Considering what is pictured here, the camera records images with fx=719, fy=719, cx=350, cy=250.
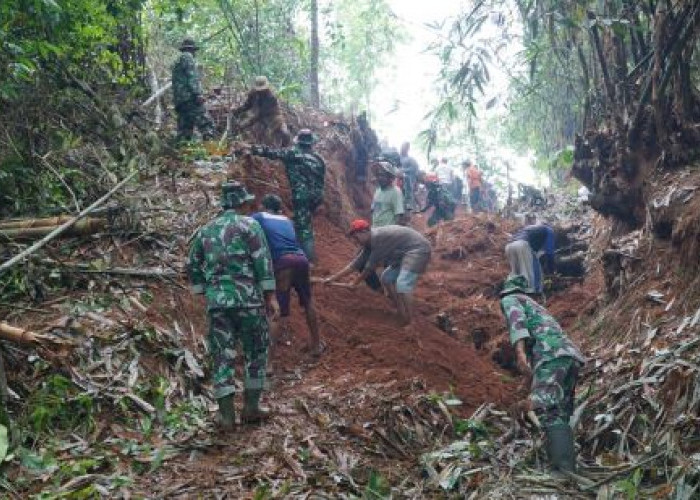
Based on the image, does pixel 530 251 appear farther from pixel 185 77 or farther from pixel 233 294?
pixel 185 77

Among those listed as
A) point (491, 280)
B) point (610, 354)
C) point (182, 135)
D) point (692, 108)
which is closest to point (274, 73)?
point (182, 135)

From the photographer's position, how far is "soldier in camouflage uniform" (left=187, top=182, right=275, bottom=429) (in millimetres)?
5602

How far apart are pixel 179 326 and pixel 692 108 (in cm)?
598

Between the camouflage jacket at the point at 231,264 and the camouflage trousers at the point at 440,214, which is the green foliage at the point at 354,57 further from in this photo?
the camouflage jacket at the point at 231,264

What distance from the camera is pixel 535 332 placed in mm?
5426

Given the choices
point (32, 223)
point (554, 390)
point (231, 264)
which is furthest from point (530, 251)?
point (32, 223)

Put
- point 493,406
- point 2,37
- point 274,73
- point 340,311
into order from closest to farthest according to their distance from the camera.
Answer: point 493,406 → point 2,37 → point 340,311 → point 274,73

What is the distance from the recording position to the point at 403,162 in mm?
18016

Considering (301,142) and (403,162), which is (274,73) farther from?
(301,142)

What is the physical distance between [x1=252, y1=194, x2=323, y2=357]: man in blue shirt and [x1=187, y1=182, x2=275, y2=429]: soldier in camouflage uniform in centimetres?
133

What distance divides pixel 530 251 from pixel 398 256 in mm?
1591

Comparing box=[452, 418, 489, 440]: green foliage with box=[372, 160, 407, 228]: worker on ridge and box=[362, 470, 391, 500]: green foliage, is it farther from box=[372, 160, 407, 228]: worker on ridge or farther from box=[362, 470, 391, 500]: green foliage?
box=[372, 160, 407, 228]: worker on ridge

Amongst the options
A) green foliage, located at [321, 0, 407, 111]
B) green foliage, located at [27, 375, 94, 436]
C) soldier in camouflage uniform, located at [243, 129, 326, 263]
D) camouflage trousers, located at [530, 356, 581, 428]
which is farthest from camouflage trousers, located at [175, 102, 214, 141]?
green foliage, located at [321, 0, 407, 111]

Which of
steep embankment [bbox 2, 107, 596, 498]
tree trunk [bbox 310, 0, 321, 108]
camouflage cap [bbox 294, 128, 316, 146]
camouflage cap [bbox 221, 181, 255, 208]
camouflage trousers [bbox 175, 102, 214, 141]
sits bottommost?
steep embankment [bbox 2, 107, 596, 498]
